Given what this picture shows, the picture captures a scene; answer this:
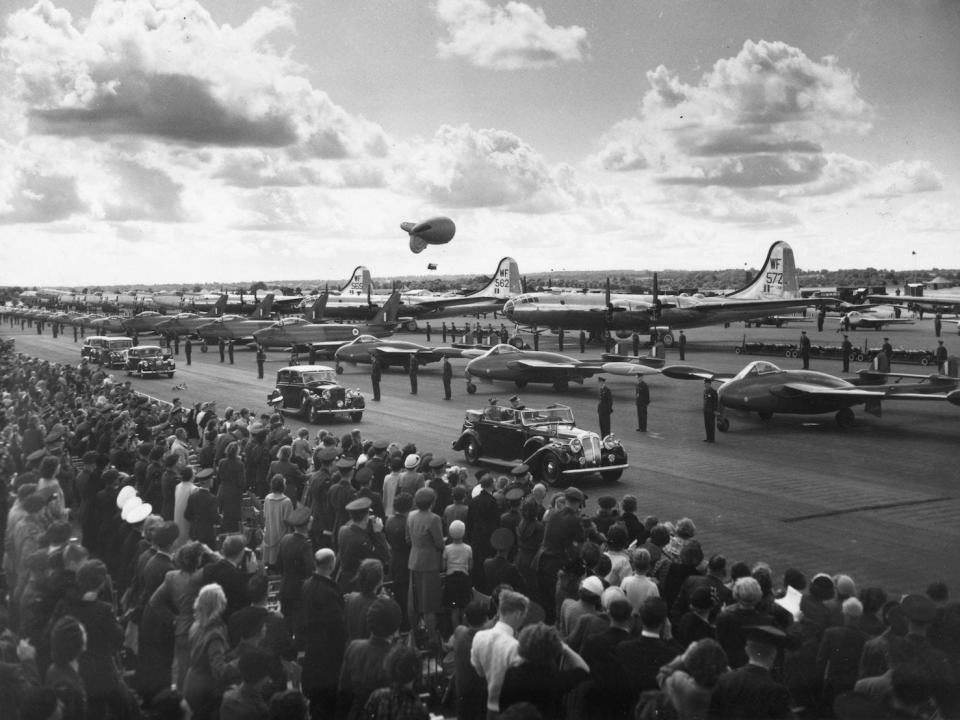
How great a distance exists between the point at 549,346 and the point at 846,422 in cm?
3411

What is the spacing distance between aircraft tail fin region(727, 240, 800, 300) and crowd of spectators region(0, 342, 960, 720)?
50.4 meters

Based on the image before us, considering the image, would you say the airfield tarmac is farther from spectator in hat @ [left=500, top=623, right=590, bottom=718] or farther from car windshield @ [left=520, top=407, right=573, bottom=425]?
spectator in hat @ [left=500, top=623, right=590, bottom=718]

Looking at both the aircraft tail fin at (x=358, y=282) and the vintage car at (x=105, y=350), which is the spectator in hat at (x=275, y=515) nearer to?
the vintage car at (x=105, y=350)

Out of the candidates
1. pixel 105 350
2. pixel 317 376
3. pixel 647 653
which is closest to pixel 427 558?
pixel 647 653

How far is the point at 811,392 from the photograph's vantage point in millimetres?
23125

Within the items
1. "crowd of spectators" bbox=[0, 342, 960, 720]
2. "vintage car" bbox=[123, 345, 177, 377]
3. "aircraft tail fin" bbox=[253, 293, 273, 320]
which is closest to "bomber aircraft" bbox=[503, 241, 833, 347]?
"aircraft tail fin" bbox=[253, 293, 273, 320]

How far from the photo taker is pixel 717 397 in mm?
23406

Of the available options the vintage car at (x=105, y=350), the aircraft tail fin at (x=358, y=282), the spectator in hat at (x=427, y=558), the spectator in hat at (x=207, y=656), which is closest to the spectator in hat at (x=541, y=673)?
the spectator in hat at (x=207, y=656)

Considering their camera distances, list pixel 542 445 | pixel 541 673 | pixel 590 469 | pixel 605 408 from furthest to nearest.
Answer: pixel 605 408 → pixel 542 445 → pixel 590 469 → pixel 541 673

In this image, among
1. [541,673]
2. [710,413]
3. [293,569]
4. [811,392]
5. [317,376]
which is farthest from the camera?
[317,376]

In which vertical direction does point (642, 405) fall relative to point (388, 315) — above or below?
below

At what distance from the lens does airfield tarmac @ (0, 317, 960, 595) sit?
1246cm

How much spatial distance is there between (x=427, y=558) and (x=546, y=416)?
9.64 metres

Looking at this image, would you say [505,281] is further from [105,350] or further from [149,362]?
[149,362]
